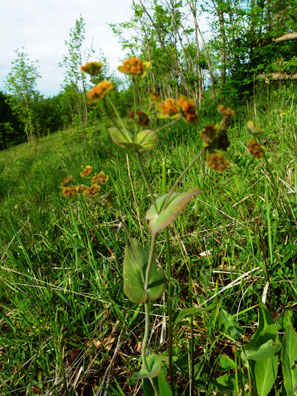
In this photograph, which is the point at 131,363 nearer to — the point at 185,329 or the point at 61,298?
the point at 185,329

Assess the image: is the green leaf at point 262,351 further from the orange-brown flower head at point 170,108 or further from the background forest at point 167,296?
the orange-brown flower head at point 170,108

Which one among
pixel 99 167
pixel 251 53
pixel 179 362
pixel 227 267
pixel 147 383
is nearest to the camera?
pixel 147 383

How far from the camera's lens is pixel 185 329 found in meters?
1.09

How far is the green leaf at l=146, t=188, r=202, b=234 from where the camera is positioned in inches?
25.0

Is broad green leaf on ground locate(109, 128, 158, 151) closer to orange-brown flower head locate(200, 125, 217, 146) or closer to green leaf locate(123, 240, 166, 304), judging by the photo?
orange-brown flower head locate(200, 125, 217, 146)

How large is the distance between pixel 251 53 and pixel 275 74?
683mm

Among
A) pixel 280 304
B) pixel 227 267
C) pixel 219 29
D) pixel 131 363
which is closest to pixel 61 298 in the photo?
pixel 131 363

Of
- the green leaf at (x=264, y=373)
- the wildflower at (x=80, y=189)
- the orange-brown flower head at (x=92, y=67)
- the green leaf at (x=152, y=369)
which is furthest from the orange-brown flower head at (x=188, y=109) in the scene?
the green leaf at (x=264, y=373)

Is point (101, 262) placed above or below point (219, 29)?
below

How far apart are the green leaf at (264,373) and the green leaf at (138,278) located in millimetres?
423

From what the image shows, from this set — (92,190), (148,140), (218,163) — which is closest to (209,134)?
(218,163)

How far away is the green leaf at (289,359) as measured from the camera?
766 mm

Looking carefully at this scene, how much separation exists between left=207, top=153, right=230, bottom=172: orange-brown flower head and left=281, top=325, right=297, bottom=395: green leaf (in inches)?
22.2

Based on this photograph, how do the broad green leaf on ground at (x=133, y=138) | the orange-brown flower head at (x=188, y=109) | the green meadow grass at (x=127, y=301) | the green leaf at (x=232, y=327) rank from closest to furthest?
the orange-brown flower head at (x=188, y=109) < the broad green leaf on ground at (x=133, y=138) < the green leaf at (x=232, y=327) < the green meadow grass at (x=127, y=301)
